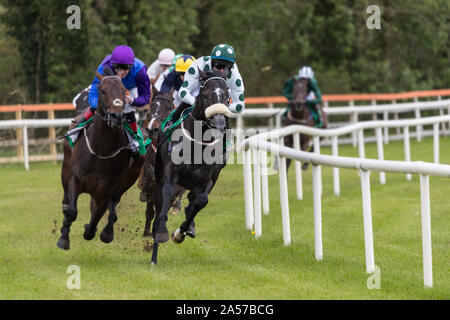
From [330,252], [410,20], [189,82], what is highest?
[410,20]

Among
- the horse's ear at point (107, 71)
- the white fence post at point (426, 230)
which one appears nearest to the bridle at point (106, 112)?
the horse's ear at point (107, 71)

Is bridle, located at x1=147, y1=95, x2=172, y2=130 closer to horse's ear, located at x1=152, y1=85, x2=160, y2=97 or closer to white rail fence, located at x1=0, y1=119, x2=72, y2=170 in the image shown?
horse's ear, located at x1=152, y1=85, x2=160, y2=97

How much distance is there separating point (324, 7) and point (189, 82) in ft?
69.1

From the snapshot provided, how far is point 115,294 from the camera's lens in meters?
6.71

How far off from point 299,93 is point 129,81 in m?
7.68

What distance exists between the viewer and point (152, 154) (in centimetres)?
973

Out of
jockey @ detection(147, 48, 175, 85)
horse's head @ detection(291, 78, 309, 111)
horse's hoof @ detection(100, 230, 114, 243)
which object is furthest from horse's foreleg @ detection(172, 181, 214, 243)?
horse's head @ detection(291, 78, 309, 111)

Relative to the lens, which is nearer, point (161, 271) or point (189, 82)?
point (161, 271)

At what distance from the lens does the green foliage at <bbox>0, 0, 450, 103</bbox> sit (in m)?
21.5

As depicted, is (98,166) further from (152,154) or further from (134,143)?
(152,154)

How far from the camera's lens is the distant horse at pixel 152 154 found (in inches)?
379

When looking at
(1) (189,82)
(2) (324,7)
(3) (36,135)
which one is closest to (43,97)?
(3) (36,135)

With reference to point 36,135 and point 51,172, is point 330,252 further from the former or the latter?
point 36,135

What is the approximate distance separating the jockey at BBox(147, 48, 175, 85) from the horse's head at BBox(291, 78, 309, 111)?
14.9 feet
